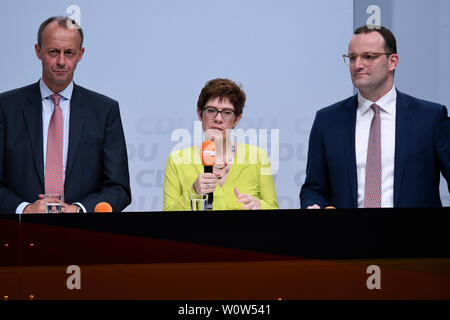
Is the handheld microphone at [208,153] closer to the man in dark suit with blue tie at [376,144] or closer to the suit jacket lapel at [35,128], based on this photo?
the man in dark suit with blue tie at [376,144]

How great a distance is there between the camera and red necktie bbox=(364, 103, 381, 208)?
3.56 meters

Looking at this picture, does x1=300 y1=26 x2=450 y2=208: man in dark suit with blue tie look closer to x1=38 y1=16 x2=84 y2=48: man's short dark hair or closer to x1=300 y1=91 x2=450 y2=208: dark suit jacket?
x1=300 y1=91 x2=450 y2=208: dark suit jacket

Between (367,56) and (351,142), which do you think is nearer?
(351,142)

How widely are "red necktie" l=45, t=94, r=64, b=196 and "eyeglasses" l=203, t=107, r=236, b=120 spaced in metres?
0.85

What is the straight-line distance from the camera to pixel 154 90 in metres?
4.38

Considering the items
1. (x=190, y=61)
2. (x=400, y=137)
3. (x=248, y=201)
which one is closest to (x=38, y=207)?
(x=248, y=201)

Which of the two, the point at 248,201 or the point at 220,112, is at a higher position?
the point at 220,112

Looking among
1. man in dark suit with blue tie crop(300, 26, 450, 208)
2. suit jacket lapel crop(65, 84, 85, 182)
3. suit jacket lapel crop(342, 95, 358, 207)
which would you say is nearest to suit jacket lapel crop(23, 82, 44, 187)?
suit jacket lapel crop(65, 84, 85, 182)

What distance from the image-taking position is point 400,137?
12.0 ft

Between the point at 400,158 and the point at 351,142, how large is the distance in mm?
267

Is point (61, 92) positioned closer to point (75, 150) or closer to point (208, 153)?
point (75, 150)

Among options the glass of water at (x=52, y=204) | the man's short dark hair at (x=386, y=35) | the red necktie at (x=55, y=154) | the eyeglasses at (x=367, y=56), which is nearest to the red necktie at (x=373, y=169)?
the eyeglasses at (x=367, y=56)

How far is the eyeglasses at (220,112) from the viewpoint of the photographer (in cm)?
388
